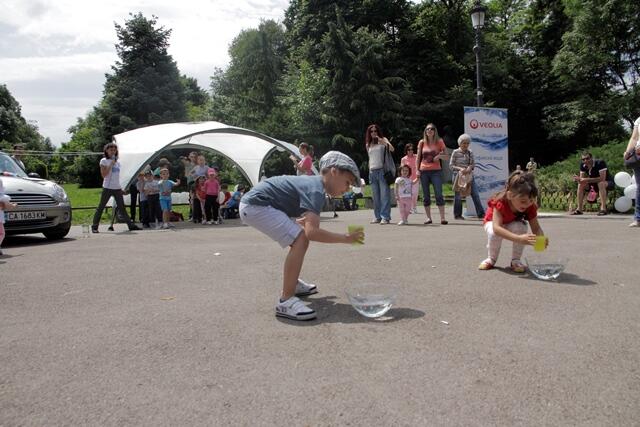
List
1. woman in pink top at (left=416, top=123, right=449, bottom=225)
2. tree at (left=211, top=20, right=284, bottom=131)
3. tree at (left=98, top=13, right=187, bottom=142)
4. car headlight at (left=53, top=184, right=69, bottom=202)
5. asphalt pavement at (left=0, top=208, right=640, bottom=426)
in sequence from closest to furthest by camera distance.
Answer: asphalt pavement at (left=0, top=208, right=640, bottom=426), car headlight at (left=53, top=184, right=69, bottom=202), woman in pink top at (left=416, top=123, right=449, bottom=225), tree at (left=98, top=13, right=187, bottom=142), tree at (left=211, top=20, right=284, bottom=131)

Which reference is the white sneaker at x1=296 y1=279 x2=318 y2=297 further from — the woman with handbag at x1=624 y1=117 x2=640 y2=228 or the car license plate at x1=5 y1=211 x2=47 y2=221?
the woman with handbag at x1=624 y1=117 x2=640 y2=228

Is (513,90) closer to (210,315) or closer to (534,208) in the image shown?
(534,208)

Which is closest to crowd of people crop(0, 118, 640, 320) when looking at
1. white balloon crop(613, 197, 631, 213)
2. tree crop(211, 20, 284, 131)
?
white balloon crop(613, 197, 631, 213)

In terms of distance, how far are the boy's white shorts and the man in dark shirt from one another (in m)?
10.6

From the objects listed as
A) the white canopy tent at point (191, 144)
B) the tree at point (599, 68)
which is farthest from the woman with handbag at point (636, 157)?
the tree at point (599, 68)

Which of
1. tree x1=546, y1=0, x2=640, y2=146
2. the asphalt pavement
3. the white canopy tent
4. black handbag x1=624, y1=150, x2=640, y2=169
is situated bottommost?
the asphalt pavement

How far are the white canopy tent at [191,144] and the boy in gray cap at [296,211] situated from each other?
389 inches

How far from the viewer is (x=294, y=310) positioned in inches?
145

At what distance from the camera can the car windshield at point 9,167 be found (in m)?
9.54

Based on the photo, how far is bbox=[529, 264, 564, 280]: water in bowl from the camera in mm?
4883

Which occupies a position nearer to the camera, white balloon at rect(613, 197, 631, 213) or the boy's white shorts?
the boy's white shorts

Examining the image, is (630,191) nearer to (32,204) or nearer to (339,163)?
(339,163)

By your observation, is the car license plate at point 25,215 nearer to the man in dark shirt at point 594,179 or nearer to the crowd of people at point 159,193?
the crowd of people at point 159,193

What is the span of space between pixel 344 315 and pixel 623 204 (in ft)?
35.3
